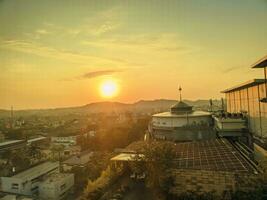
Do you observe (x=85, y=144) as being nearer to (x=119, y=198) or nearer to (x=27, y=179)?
(x=27, y=179)

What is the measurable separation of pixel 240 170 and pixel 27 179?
209 inches

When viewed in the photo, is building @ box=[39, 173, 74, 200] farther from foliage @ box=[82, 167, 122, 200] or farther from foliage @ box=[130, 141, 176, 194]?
foliage @ box=[130, 141, 176, 194]

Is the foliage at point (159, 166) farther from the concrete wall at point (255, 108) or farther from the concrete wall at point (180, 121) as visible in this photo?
the concrete wall at point (180, 121)

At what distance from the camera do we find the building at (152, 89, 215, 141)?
483 cm

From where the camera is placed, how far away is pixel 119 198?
2.62 meters

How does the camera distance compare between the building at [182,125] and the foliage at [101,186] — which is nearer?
the foliage at [101,186]

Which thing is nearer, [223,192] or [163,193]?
[223,192]

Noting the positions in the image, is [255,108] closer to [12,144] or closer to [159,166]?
[159,166]

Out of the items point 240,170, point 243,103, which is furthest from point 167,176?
point 243,103

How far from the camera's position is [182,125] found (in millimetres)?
5117

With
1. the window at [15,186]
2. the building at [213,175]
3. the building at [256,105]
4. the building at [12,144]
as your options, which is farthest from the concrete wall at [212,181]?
the building at [12,144]

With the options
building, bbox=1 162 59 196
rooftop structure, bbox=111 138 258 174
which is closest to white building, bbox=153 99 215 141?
rooftop structure, bbox=111 138 258 174

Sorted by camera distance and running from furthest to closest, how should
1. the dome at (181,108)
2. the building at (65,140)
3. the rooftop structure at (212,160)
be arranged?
the building at (65,140)
the dome at (181,108)
the rooftop structure at (212,160)

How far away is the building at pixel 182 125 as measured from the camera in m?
4.83
